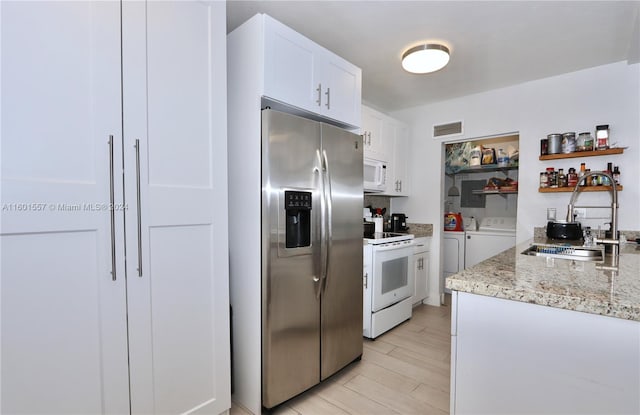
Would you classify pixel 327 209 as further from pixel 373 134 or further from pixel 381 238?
pixel 373 134

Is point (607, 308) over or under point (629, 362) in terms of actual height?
over

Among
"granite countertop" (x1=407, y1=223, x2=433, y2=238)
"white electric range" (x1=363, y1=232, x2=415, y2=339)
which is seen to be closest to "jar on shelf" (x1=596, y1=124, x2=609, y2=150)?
"granite countertop" (x1=407, y1=223, x2=433, y2=238)

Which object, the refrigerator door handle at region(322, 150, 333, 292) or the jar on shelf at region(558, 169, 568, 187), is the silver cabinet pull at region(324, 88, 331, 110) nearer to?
the refrigerator door handle at region(322, 150, 333, 292)

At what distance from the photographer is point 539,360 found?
3.00ft

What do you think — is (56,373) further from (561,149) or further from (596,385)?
(561,149)

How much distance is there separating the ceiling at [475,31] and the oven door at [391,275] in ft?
5.59

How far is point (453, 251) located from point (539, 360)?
359 centimetres

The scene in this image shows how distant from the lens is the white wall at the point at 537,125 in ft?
8.50

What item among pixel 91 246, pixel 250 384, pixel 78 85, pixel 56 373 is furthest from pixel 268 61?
pixel 250 384

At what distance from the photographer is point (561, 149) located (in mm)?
2824

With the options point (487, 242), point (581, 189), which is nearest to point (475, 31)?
point (581, 189)

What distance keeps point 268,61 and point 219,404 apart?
1871 mm

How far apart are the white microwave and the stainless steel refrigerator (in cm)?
92

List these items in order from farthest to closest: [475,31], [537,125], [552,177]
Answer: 1. [537,125]
2. [552,177]
3. [475,31]
